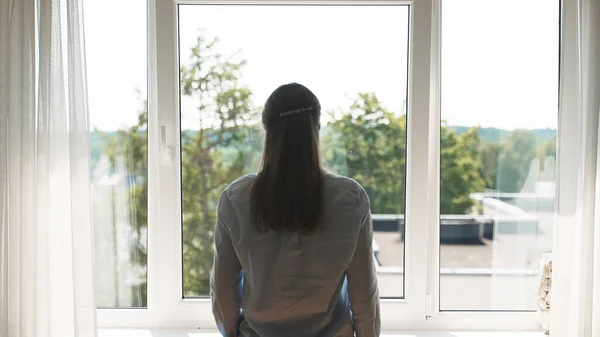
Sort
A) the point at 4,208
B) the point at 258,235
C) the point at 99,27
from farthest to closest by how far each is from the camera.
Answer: the point at 99,27
the point at 4,208
the point at 258,235

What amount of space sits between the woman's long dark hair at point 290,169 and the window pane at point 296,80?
2.73 ft

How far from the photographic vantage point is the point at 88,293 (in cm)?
202

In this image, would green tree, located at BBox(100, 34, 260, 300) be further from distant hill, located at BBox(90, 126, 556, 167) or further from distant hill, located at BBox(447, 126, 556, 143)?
distant hill, located at BBox(447, 126, 556, 143)

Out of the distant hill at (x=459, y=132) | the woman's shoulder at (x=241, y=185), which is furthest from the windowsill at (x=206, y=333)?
the woman's shoulder at (x=241, y=185)

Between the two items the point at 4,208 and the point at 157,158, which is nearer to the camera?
the point at 4,208

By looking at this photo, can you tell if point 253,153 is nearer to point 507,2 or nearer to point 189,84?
point 189,84

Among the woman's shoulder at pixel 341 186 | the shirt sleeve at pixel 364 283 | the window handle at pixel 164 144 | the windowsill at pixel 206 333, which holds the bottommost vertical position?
the windowsill at pixel 206 333

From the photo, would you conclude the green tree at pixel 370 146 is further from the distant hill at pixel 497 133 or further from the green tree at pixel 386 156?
the distant hill at pixel 497 133

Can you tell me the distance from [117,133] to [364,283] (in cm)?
122

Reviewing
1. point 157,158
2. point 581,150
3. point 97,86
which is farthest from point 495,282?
point 97,86

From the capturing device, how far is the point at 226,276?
5.07 feet

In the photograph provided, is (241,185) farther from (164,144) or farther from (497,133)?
(497,133)

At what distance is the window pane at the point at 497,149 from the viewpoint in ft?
7.54

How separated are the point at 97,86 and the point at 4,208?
56cm
